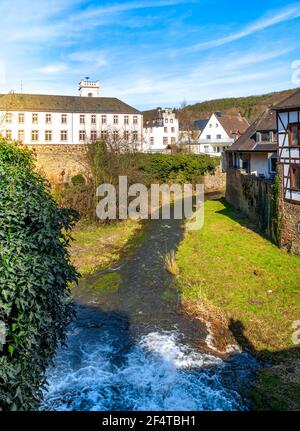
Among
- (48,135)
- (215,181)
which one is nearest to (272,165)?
(215,181)

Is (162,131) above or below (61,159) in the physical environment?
above

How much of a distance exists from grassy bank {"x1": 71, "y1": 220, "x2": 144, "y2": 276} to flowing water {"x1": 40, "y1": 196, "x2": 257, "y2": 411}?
13.8ft

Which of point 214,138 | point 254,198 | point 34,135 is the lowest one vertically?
point 254,198

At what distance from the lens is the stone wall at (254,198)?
22547mm

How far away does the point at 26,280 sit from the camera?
595cm

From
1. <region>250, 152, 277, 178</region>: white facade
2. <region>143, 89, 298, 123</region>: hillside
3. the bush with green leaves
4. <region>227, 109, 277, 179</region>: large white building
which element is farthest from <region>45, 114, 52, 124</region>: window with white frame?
<region>143, 89, 298, 123</region>: hillside

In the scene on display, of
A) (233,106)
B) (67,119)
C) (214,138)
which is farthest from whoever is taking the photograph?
(233,106)

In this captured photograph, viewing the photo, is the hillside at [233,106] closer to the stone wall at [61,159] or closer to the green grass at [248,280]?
the stone wall at [61,159]

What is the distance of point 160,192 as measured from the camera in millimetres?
43594

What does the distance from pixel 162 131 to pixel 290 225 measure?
5426cm

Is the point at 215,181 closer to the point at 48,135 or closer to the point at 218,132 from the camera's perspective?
the point at 218,132

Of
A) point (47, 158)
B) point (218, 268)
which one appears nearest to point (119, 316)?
point (218, 268)

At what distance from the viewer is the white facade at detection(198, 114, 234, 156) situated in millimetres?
63938
